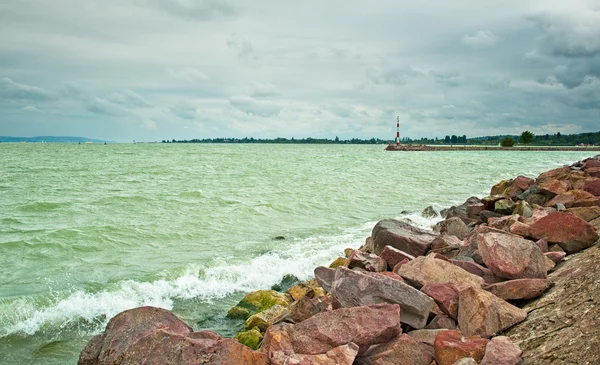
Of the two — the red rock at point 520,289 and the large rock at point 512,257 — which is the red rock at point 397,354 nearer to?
the red rock at point 520,289

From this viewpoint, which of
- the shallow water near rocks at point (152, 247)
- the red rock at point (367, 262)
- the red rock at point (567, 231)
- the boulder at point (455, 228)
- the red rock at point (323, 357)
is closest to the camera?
the red rock at point (323, 357)

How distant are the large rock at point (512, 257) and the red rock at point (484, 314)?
44.1 inches

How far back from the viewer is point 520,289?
5.51 meters

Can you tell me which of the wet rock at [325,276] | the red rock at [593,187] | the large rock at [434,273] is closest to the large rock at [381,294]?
the large rock at [434,273]

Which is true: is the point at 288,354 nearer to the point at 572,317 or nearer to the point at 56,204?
the point at 572,317

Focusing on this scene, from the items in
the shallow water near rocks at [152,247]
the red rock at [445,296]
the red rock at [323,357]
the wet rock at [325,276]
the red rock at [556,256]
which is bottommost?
the shallow water near rocks at [152,247]

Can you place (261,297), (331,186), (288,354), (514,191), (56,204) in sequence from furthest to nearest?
(331,186)
(56,204)
(514,191)
(261,297)
(288,354)

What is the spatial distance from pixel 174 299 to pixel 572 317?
7.40 meters

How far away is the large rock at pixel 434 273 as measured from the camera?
607cm

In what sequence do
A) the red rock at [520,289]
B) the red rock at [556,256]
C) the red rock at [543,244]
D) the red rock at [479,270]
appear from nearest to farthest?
the red rock at [520,289]
the red rock at [479,270]
the red rock at [556,256]
the red rock at [543,244]

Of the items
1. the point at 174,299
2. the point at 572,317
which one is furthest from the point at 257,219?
the point at 572,317

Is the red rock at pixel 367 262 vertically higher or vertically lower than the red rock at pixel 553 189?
lower

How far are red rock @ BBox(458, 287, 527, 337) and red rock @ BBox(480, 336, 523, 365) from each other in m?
0.49

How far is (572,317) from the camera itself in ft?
14.4
